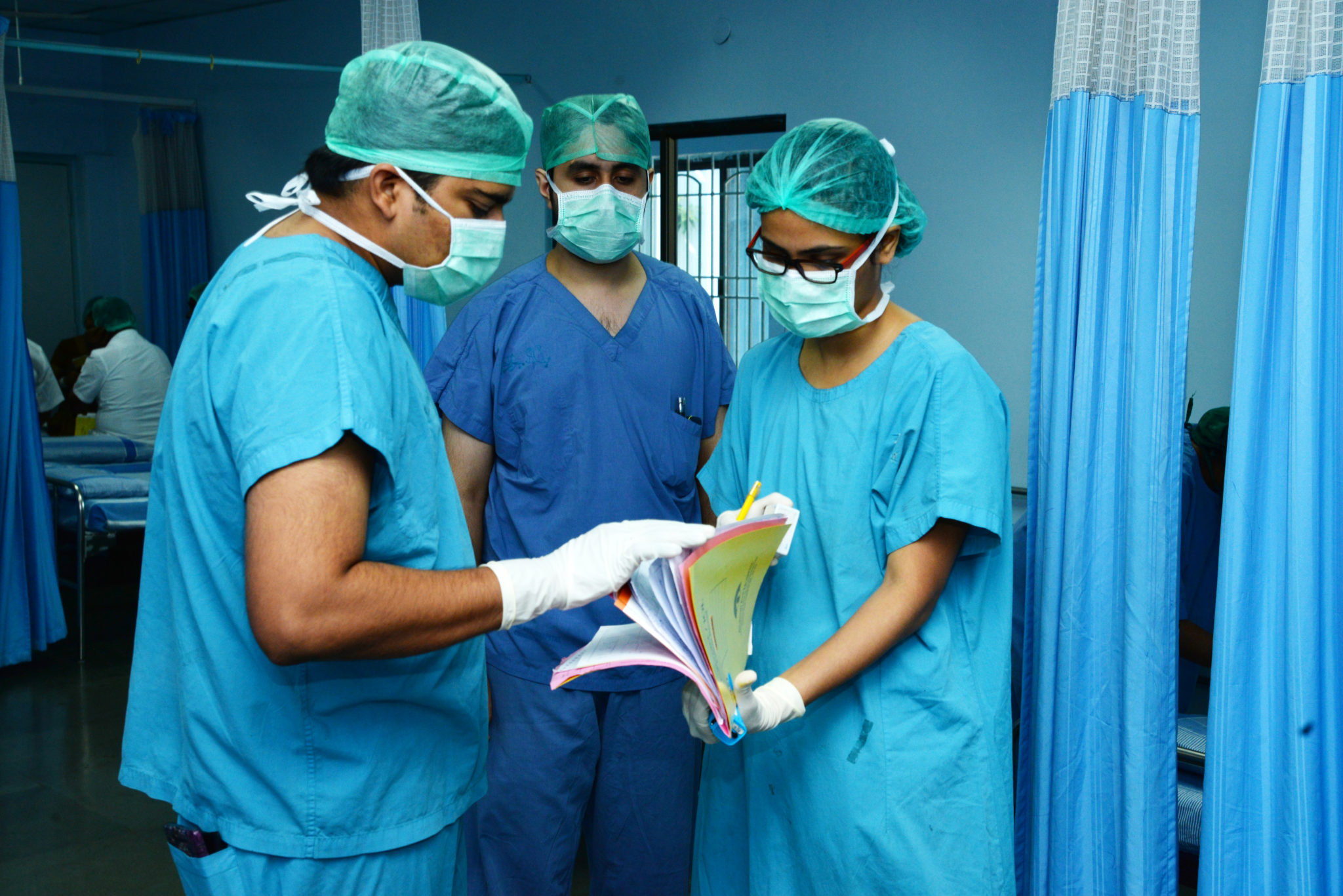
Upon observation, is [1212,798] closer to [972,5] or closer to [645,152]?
[645,152]

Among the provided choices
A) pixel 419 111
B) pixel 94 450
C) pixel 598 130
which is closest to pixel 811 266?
pixel 419 111

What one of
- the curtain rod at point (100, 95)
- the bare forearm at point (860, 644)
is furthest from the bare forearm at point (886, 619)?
the curtain rod at point (100, 95)

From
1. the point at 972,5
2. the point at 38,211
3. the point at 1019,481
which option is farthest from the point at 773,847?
the point at 38,211

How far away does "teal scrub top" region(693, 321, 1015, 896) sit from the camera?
1.22 meters

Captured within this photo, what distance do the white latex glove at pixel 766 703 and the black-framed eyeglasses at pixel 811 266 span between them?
0.49 metres

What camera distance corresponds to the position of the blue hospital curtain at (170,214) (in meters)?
6.85

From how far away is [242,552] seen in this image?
1051 millimetres

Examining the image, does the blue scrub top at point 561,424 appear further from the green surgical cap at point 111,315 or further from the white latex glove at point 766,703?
the green surgical cap at point 111,315

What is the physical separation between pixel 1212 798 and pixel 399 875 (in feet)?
3.77

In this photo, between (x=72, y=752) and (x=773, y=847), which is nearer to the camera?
(x=773, y=847)

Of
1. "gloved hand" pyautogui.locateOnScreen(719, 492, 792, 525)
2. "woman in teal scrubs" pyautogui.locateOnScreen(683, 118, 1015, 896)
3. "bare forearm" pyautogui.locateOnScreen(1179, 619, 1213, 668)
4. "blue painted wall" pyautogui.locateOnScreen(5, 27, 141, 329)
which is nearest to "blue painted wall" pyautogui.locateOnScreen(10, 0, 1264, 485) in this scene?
"bare forearm" pyautogui.locateOnScreen(1179, 619, 1213, 668)

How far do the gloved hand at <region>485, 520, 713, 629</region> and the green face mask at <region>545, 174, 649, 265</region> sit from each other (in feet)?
2.53

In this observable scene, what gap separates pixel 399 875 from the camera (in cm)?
113

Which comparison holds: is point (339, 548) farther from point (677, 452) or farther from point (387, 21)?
point (387, 21)
